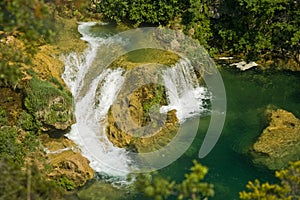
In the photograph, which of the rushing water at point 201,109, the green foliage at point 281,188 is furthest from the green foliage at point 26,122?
the green foliage at point 281,188

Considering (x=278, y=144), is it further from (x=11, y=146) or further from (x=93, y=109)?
(x=11, y=146)

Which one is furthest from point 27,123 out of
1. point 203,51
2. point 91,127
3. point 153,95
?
point 203,51

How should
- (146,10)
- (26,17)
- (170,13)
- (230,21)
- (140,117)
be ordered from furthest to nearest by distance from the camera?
(230,21) < (146,10) < (170,13) < (140,117) < (26,17)

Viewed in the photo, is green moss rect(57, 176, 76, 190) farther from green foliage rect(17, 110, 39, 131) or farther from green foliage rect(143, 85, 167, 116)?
green foliage rect(143, 85, 167, 116)

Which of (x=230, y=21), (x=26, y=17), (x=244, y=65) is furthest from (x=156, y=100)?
(x=26, y=17)

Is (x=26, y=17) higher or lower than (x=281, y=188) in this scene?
higher

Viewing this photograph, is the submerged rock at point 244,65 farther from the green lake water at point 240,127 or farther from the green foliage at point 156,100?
the green foliage at point 156,100

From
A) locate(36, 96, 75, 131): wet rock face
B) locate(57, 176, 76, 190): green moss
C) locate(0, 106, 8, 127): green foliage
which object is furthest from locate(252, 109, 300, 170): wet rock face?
locate(0, 106, 8, 127): green foliage

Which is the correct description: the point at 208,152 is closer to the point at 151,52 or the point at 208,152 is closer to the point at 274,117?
the point at 274,117
